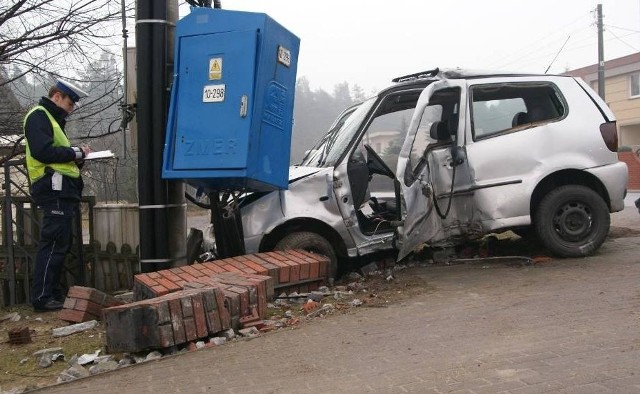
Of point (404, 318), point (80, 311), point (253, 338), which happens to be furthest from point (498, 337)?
point (80, 311)

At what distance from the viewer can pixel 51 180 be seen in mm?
5918

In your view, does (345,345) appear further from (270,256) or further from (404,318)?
(270,256)

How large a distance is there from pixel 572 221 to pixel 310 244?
2835 mm

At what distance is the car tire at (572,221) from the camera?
20.9 feet

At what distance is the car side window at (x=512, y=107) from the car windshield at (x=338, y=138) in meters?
1.19

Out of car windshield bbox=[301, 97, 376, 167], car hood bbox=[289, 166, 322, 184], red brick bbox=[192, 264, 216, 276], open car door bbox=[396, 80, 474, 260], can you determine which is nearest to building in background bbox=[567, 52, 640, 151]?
car windshield bbox=[301, 97, 376, 167]

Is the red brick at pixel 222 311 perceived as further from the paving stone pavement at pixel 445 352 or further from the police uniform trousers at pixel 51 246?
the police uniform trousers at pixel 51 246

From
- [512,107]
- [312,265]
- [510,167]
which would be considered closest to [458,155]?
[510,167]

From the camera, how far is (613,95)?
32188mm

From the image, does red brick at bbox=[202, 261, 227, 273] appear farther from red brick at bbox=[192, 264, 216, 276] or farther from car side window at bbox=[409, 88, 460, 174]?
car side window at bbox=[409, 88, 460, 174]

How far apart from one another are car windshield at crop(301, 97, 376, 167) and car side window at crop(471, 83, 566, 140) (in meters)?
1.19

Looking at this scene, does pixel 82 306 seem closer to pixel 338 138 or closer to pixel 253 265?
pixel 253 265

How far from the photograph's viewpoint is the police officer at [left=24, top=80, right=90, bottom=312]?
A: 578 cm

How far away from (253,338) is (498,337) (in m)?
1.74
